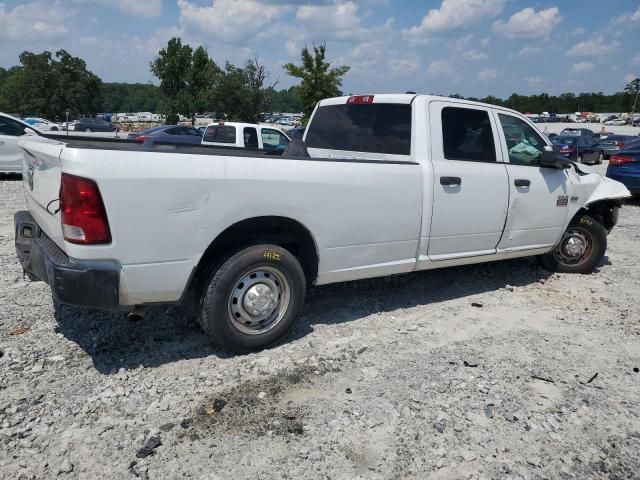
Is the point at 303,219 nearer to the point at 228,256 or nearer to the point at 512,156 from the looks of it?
the point at 228,256

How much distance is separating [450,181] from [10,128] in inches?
450

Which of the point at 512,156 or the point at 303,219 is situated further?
the point at 512,156

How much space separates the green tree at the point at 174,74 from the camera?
41.6 meters

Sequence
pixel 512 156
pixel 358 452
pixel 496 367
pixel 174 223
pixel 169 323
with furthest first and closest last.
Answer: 1. pixel 512 156
2. pixel 169 323
3. pixel 496 367
4. pixel 174 223
5. pixel 358 452

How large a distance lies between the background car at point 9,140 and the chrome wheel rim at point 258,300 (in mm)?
10495

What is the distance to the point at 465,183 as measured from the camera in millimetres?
4543

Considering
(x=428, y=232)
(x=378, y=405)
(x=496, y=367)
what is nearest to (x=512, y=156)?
(x=428, y=232)

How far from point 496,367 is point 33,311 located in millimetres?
3856

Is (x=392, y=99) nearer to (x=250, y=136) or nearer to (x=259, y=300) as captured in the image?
(x=259, y=300)

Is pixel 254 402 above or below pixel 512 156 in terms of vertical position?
below

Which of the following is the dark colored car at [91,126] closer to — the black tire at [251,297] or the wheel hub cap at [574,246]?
the wheel hub cap at [574,246]

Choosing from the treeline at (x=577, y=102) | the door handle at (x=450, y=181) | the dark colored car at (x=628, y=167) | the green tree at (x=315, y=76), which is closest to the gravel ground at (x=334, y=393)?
the door handle at (x=450, y=181)

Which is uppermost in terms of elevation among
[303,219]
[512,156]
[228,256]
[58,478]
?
[512,156]

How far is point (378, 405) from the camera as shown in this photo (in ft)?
10.6
